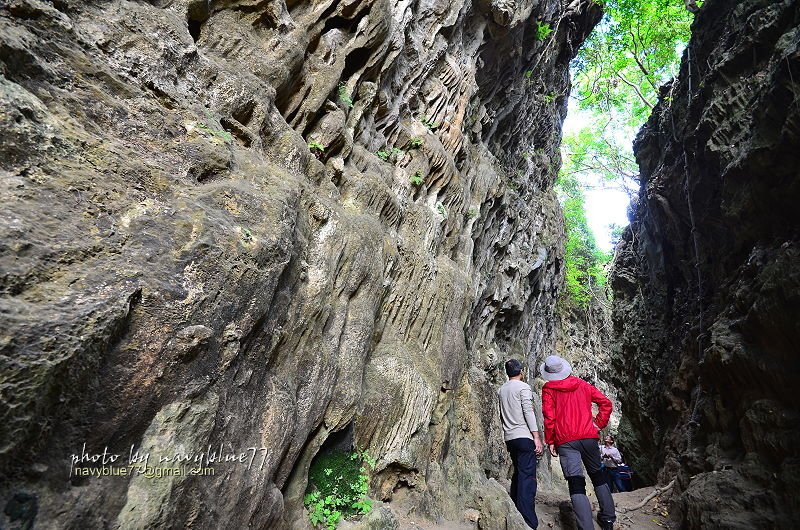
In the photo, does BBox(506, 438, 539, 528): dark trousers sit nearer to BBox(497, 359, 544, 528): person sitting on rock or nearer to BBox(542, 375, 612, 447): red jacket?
BBox(497, 359, 544, 528): person sitting on rock

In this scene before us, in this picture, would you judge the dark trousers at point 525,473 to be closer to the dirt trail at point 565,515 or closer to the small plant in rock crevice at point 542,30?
the dirt trail at point 565,515

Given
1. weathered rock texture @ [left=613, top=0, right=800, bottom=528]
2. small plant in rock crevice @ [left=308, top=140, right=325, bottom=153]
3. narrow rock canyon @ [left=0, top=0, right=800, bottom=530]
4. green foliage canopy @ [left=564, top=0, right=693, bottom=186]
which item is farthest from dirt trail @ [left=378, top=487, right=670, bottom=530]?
green foliage canopy @ [left=564, top=0, right=693, bottom=186]

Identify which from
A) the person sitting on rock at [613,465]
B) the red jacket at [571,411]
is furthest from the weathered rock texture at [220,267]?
the person sitting on rock at [613,465]

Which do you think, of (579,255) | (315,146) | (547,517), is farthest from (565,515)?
(579,255)

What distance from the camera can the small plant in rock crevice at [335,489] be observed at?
4.35 m

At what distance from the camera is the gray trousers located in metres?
5.57

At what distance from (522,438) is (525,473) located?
50 cm

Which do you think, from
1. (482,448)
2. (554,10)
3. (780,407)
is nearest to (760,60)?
(780,407)

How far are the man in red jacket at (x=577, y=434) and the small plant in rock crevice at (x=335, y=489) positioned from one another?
8.21 ft

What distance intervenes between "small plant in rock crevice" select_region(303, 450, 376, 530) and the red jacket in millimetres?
2511

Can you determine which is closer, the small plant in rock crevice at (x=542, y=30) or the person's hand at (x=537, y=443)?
the person's hand at (x=537, y=443)

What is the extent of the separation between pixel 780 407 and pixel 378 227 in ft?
22.1

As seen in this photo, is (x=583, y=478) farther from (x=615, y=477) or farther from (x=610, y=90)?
(x=610, y=90)

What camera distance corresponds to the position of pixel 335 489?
4.68 m
